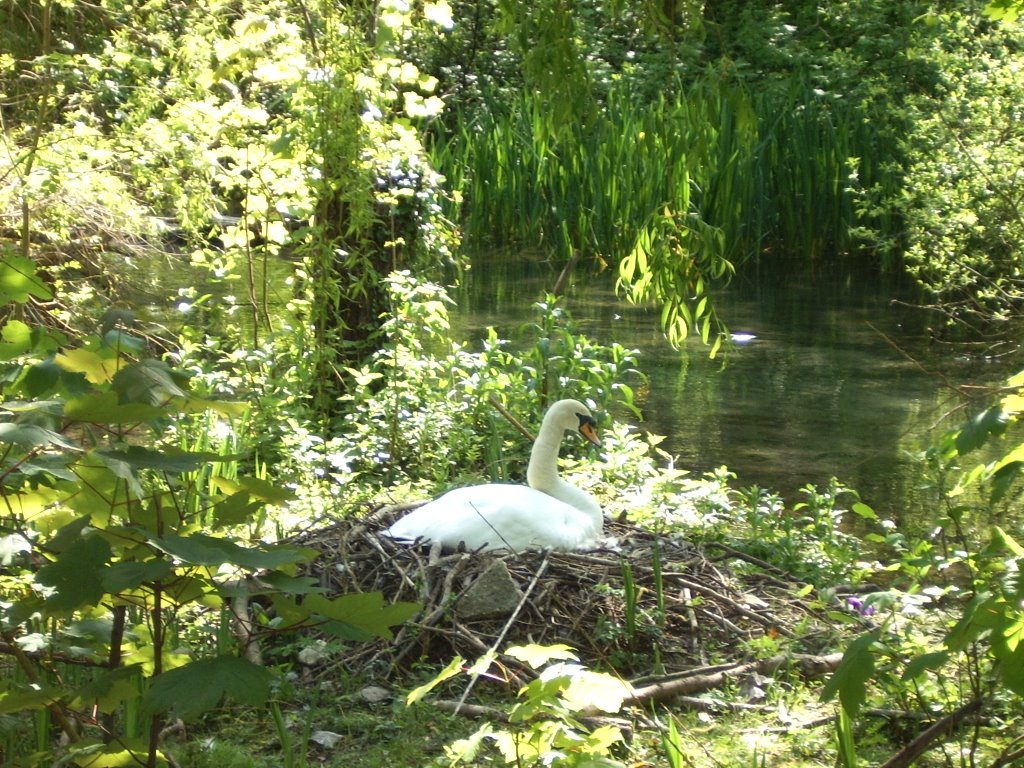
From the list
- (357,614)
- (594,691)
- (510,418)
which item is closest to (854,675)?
(594,691)

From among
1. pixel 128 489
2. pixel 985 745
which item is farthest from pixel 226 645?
pixel 985 745

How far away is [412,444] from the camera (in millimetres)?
A: 6465

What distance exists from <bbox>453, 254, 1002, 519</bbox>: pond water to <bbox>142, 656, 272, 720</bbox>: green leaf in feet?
12.7

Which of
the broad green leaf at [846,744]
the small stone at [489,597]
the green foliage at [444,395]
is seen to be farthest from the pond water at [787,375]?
the broad green leaf at [846,744]

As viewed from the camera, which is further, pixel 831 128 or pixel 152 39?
pixel 831 128

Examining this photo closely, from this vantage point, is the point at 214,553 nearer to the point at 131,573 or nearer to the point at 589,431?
the point at 131,573

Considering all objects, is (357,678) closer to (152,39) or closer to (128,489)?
(128,489)

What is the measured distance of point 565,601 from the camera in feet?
13.8

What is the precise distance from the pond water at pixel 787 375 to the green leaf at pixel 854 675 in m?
2.85

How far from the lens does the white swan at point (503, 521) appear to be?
450cm

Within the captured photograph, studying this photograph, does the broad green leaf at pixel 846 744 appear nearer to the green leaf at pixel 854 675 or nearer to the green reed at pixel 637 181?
the green leaf at pixel 854 675

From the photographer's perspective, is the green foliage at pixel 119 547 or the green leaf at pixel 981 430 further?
the green leaf at pixel 981 430

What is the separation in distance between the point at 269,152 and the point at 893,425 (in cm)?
423

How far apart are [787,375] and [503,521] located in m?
5.34
